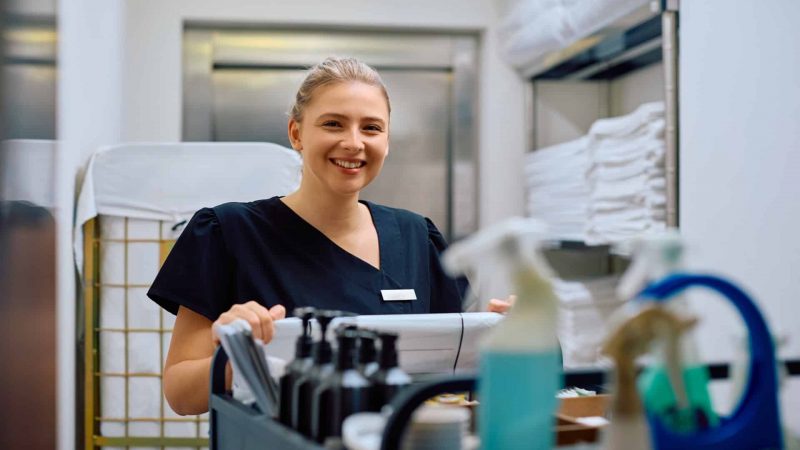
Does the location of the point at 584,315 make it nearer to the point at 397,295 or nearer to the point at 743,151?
the point at 743,151

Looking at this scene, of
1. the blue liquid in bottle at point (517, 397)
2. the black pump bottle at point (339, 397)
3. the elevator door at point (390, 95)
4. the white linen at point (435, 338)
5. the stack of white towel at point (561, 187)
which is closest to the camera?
the blue liquid in bottle at point (517, 397)

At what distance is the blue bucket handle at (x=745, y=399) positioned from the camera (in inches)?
30.1

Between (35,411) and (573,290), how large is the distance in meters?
1.76

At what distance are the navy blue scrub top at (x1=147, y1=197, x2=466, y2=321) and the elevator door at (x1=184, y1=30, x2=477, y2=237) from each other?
6.04ft

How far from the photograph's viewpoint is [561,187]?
10.3 feet

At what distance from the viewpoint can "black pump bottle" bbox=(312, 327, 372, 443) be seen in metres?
0.94

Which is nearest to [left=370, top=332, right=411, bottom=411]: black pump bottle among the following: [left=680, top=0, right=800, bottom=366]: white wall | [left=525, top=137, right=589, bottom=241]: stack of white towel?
[left=680, top=0, right=800, bottom=366]: white wall

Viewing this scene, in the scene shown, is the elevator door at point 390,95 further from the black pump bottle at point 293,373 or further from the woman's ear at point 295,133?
the black pump bottle at point 293,373

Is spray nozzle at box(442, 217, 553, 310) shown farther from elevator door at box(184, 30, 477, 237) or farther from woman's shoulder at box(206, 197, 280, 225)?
elevator door at box(184, 30, 477, 237)

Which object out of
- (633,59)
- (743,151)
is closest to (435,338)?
(743,151)

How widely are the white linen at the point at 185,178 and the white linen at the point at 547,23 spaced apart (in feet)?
3.26

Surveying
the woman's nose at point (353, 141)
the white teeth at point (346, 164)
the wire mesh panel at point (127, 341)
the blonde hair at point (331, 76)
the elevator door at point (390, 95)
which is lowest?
the wire mesh panel at point (127, 341)

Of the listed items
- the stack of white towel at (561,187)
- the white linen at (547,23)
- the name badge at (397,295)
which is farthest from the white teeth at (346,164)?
the stack of white towel at (561,187)

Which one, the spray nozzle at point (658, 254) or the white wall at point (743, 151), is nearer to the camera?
the spray nozzle at point (658, 254)
